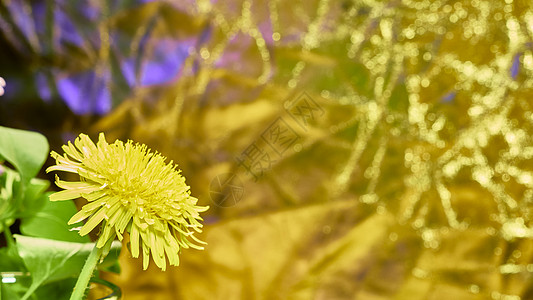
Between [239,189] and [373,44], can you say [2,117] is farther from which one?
[373,44]

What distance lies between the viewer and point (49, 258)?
13.9 inches

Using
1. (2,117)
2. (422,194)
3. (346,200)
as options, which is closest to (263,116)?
(346,200)

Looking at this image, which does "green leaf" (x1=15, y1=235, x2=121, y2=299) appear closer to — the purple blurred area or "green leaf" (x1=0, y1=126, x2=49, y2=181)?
"green leaf" (x1=0, y1=126, x2=49, y2=181)

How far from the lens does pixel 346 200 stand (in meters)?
0.92

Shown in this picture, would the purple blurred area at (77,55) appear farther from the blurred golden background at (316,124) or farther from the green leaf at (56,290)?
the green leaf at (56,290)

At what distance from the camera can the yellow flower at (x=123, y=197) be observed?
0.94 feet

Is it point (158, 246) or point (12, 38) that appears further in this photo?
point (12, 38)

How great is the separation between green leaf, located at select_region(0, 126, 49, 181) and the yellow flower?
0.34 feet

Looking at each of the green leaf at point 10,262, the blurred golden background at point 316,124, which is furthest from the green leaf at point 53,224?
the blurred golden background at point 316,124

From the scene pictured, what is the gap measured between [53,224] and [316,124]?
591 millimetres

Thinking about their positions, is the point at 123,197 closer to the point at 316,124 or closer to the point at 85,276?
the point at 85,276

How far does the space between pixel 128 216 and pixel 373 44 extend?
0.72 meters

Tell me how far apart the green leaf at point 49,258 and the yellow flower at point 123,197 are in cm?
8

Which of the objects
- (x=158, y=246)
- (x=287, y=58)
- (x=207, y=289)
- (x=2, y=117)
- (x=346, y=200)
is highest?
(x=287, y=58)
